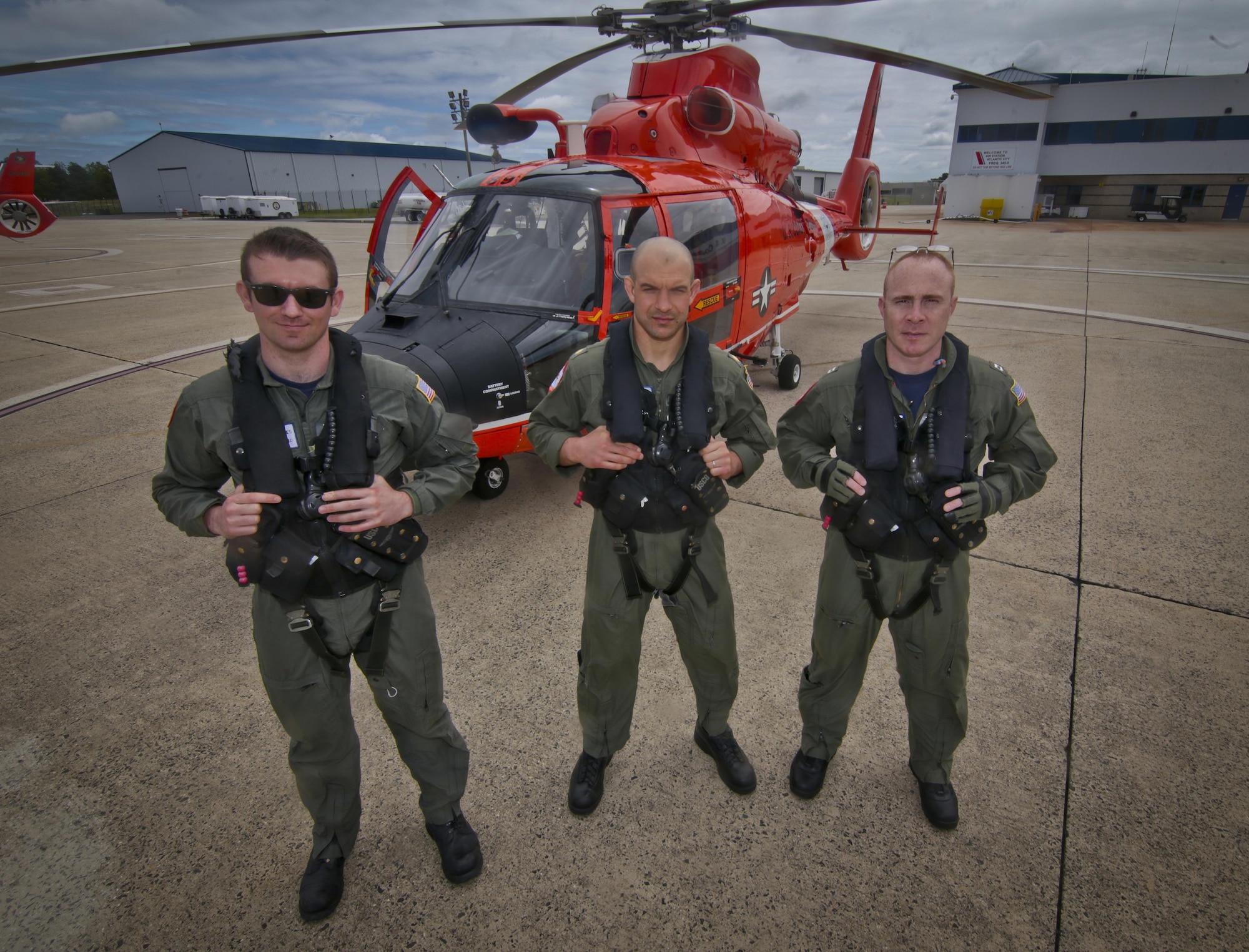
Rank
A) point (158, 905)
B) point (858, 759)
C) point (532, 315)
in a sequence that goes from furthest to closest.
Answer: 1. point (532, 315)
2. point (858, 759)
3. point (158, 905)

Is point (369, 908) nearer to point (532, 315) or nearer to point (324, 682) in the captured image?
point (324, 682)

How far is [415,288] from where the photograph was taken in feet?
15.7

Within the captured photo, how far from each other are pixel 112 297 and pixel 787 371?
14925 mm

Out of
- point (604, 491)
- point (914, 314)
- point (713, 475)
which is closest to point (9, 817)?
point (604, 491)

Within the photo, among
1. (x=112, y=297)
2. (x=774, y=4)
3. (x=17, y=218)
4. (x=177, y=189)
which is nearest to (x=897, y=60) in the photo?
(x=774, y=4)

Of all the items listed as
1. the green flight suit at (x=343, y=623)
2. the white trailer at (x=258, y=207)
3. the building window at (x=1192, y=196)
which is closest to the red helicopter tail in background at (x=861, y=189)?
the green flight suit at (x=343, y=623)

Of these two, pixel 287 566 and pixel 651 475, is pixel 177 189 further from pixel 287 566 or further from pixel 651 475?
pixel 651 475

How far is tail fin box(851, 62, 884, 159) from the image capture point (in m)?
9.86

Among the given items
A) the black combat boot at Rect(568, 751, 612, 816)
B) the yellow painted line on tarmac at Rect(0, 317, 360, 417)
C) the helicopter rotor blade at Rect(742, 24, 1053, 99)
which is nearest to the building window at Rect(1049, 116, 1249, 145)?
the helicopter rotor blade at Rect(742, 24, 1053, 99)

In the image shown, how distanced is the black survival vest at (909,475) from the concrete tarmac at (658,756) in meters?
1.04

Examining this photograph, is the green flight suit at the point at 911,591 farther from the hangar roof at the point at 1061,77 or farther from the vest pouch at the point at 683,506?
the hangar roof at the point at 1061,77

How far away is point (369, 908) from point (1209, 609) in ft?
14.8

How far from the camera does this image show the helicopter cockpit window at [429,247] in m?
4.82

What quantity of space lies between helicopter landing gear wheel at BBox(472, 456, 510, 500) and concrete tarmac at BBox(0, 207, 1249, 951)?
4.5 inches
